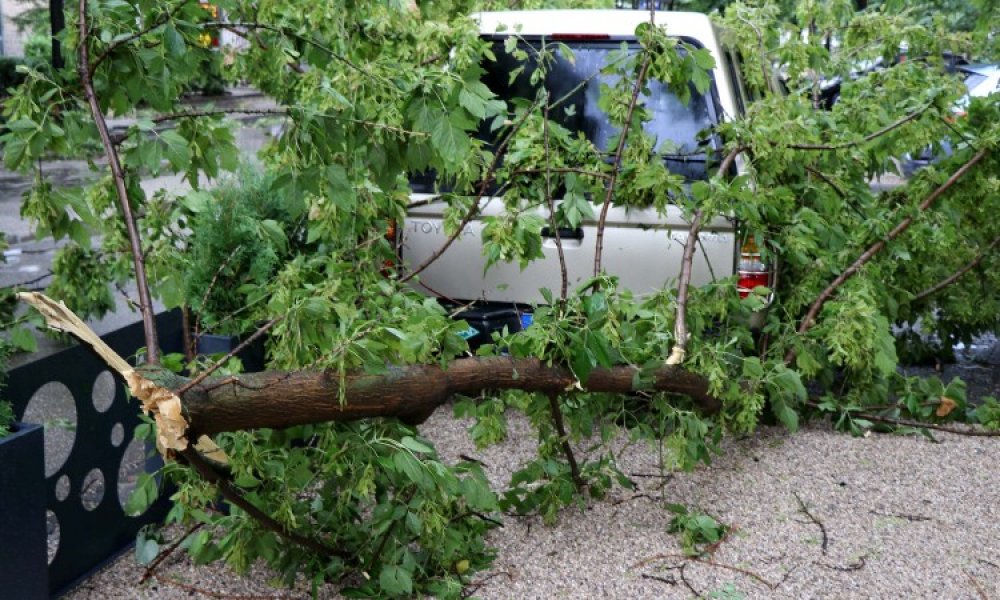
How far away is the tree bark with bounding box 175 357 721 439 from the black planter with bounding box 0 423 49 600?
0.58 metres

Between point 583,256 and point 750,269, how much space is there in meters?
0.77

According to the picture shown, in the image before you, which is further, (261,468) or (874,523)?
(874,523)

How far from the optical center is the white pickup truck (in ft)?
16.3

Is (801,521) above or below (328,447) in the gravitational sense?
below

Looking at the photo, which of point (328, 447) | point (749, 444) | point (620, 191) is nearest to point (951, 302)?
point (749, 444)

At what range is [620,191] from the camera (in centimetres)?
451

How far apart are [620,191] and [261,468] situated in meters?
1.88

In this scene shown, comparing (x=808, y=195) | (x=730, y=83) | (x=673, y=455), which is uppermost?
(x=730, y=83)

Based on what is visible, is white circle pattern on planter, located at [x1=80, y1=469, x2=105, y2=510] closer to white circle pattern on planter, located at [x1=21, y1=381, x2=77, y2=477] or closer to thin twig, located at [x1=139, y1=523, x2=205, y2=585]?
white circle pattern on planter, located at [x1=21, y1=381, x2=77, y2=477]

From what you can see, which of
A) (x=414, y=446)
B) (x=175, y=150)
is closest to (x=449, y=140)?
(x=175, y=150)

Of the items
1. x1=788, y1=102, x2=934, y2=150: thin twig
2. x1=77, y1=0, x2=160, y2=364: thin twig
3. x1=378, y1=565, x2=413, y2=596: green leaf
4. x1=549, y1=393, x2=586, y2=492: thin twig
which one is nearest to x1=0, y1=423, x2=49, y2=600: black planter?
x1=77, y1=0, x2=160, y2=364: thin twig

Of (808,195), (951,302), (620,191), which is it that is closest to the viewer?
(620,191)

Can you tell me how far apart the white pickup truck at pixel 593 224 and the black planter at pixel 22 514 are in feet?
7.19

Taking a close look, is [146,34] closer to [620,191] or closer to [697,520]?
[620,191]
